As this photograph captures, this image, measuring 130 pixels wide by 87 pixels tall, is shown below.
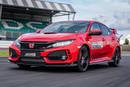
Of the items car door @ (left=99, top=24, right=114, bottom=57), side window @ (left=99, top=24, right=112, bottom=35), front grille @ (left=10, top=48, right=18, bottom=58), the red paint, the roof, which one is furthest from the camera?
the roof

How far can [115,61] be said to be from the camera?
374 inches

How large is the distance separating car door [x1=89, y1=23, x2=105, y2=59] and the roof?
85.9 ft

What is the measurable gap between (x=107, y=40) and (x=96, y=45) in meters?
1.03

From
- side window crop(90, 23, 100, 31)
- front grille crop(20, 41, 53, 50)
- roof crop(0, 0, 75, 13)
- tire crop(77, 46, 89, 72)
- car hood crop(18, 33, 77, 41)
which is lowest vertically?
tire crop(77, 46, 89, 72)

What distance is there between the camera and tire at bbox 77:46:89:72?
6.85m

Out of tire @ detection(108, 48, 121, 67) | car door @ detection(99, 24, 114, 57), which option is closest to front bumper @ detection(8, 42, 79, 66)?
car door @ detection(99, 24, 114, 57)

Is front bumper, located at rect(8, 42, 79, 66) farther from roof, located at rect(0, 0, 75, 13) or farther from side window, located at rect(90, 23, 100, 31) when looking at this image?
roof, located at rect(0, 0, 75, 13)

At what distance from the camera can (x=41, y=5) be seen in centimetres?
3697

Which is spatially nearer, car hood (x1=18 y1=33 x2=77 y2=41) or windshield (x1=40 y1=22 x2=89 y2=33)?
car hood (x1=18 y1=33 x2=77 y2=41)

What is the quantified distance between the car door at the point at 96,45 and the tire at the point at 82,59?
41 centimetres

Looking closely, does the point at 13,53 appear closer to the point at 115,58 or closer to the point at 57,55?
the point at 57,55

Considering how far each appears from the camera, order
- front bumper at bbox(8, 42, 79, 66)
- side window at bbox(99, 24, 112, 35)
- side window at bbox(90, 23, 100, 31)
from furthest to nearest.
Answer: side window at bbox(99, 24, 112, 35) → side window at bbox(90, 23, 100, 31) → front bumper at bbox(8, 42, 79, 66)

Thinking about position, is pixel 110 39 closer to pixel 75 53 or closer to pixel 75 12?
pixel 75 53

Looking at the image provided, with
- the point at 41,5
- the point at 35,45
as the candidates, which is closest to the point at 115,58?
the point at 35,45
